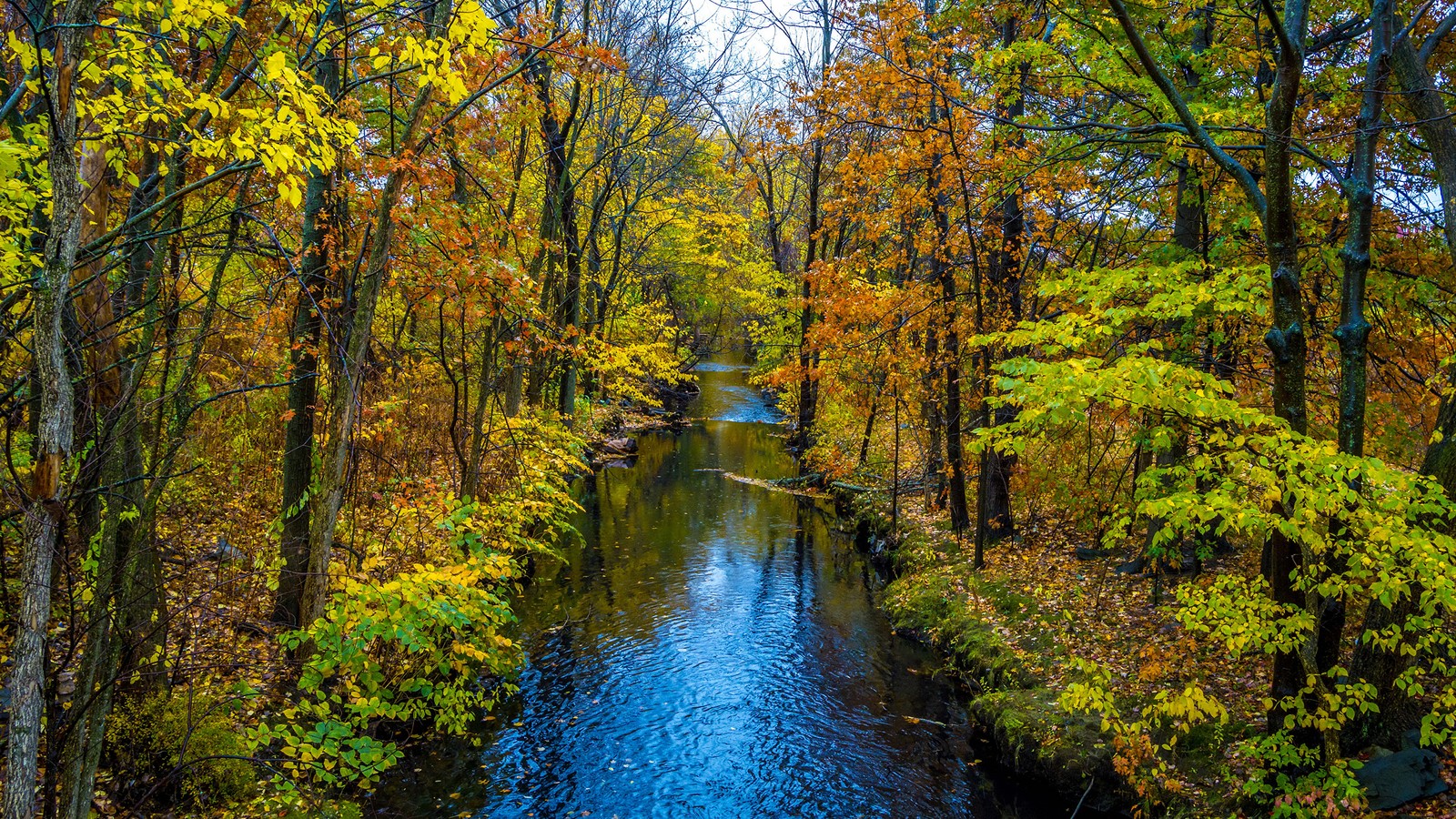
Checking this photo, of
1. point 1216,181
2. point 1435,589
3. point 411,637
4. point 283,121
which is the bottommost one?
point 411,637

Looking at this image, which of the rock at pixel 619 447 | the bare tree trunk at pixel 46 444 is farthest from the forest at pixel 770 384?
the rock at pixel 619 447

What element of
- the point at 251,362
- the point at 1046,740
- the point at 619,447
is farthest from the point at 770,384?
the point at 619,447

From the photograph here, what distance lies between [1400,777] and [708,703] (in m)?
6.30

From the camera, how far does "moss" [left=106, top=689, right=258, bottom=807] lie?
539cm

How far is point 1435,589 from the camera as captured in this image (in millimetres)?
4293

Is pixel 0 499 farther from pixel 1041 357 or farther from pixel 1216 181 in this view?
pixel 1041 357

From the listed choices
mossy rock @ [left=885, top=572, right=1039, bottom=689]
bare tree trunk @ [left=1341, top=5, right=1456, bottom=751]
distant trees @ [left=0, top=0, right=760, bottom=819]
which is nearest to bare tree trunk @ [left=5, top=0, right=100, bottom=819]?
distant trees @ [left=0, top=0, right=760, bottom=819]

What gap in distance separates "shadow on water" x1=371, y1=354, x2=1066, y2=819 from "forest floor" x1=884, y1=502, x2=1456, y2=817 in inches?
24.1

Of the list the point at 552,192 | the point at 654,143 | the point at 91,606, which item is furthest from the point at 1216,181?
the point at 654,143

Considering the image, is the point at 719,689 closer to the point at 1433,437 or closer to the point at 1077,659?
the point at 1077,659

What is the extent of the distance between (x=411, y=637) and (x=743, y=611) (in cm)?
657

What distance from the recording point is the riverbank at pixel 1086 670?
6.07m

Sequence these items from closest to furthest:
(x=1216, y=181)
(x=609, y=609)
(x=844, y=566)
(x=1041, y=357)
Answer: (x=1216, y=181) < (x=609, y=609) < (x=1041, y=357) < (x=844, y=566)

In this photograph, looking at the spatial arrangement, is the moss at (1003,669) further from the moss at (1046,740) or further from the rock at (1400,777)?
the rock at (1400,777)
